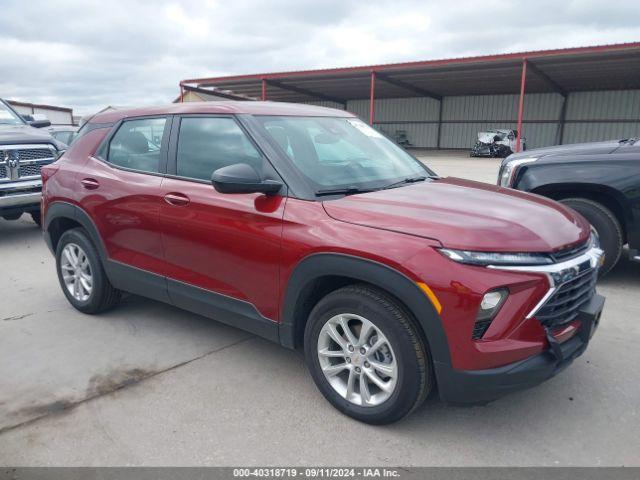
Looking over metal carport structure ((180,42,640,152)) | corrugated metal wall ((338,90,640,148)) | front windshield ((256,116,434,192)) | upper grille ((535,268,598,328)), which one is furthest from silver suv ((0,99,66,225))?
corrugated metal wall ((338,90,640,148))

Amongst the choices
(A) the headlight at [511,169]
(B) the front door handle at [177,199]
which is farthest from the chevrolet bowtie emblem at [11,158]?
(A) the headlight at [511,169]

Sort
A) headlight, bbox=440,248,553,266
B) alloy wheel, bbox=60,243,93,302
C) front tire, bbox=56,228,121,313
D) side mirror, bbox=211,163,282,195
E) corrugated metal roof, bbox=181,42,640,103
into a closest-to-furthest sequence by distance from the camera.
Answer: headlight, bbox=440,248,553,266
side mirror, bbox=211,163,282,195
front tire, bbox=56,228,121,313
alloy wheel, bbox=60,243,93,302
corrugated metal roof, bbox=181,42,640,103

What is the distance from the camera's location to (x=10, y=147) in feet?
22.8

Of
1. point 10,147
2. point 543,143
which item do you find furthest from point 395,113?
point 10,147

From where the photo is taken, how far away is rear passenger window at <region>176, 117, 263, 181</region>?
321 cm

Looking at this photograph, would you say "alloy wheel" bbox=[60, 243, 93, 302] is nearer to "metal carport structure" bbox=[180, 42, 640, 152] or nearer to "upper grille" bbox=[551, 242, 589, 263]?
"upper grille" bbox=[551, 242, 589, 263]

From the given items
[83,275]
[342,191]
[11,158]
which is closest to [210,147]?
[342,191]

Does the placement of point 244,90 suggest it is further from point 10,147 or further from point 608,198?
point 608,198

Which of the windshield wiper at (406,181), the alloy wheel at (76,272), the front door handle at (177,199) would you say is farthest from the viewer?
the alloy wheel at (76,272)

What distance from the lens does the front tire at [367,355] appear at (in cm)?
247

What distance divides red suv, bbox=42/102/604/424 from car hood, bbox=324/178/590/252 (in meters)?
0.01

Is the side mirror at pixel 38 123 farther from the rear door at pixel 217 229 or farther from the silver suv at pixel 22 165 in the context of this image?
the rear door at pixel 217 229

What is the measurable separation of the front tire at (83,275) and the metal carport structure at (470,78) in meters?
19.6

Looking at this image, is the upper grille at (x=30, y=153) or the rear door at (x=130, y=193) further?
the upper grille at (x=30, y=153)
